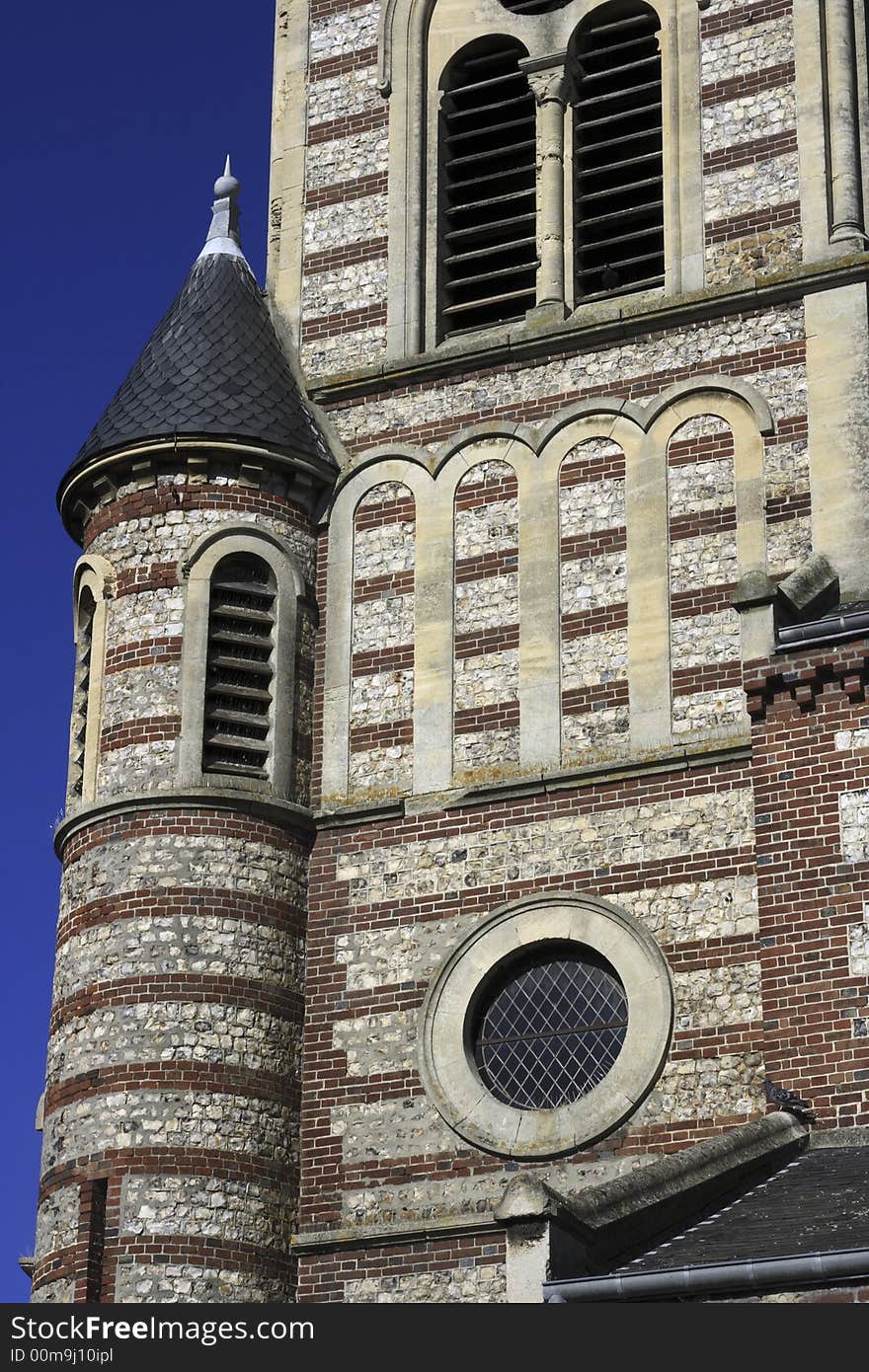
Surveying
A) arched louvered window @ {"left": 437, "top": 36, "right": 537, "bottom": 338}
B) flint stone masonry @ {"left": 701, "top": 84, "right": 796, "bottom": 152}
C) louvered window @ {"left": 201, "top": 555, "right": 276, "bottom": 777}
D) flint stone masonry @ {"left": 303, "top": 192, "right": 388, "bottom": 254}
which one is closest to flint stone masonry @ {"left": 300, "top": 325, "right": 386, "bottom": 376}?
arched louvered window @ {"left": 437, "top": 36, "right": 537, "bottom": 338}

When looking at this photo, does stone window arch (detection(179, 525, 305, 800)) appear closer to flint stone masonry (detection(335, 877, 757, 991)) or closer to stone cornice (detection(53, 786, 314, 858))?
stone cornice (detection(53, 786, 314, 858))

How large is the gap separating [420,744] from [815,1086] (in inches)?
199

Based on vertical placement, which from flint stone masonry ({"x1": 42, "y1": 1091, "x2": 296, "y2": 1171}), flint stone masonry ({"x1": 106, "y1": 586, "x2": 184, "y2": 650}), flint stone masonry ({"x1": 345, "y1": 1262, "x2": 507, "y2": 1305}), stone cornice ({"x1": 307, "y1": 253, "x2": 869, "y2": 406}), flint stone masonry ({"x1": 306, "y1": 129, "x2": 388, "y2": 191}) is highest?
flint stone masonry ({"x1": 306, "y1": 129, "x2": 388, "y2": 191})

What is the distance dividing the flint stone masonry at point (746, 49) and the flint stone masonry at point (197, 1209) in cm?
1043

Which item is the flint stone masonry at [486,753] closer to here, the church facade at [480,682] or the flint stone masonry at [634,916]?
the church facade at [480,682]

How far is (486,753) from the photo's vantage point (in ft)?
74.1

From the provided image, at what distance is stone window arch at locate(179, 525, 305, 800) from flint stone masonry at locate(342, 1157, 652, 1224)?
342 cm

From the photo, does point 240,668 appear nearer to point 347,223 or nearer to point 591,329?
point 591,329

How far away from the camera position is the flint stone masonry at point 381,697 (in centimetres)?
2312

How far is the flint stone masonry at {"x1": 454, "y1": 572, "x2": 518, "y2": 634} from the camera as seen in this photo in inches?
907

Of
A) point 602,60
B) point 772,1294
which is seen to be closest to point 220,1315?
point 772,1294

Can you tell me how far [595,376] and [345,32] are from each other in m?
5.22

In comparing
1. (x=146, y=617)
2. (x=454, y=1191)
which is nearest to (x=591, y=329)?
(x=146, y=617)

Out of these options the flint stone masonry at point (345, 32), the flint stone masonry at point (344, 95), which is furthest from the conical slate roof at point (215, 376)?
the flint stone masonry at point (345, 32)
